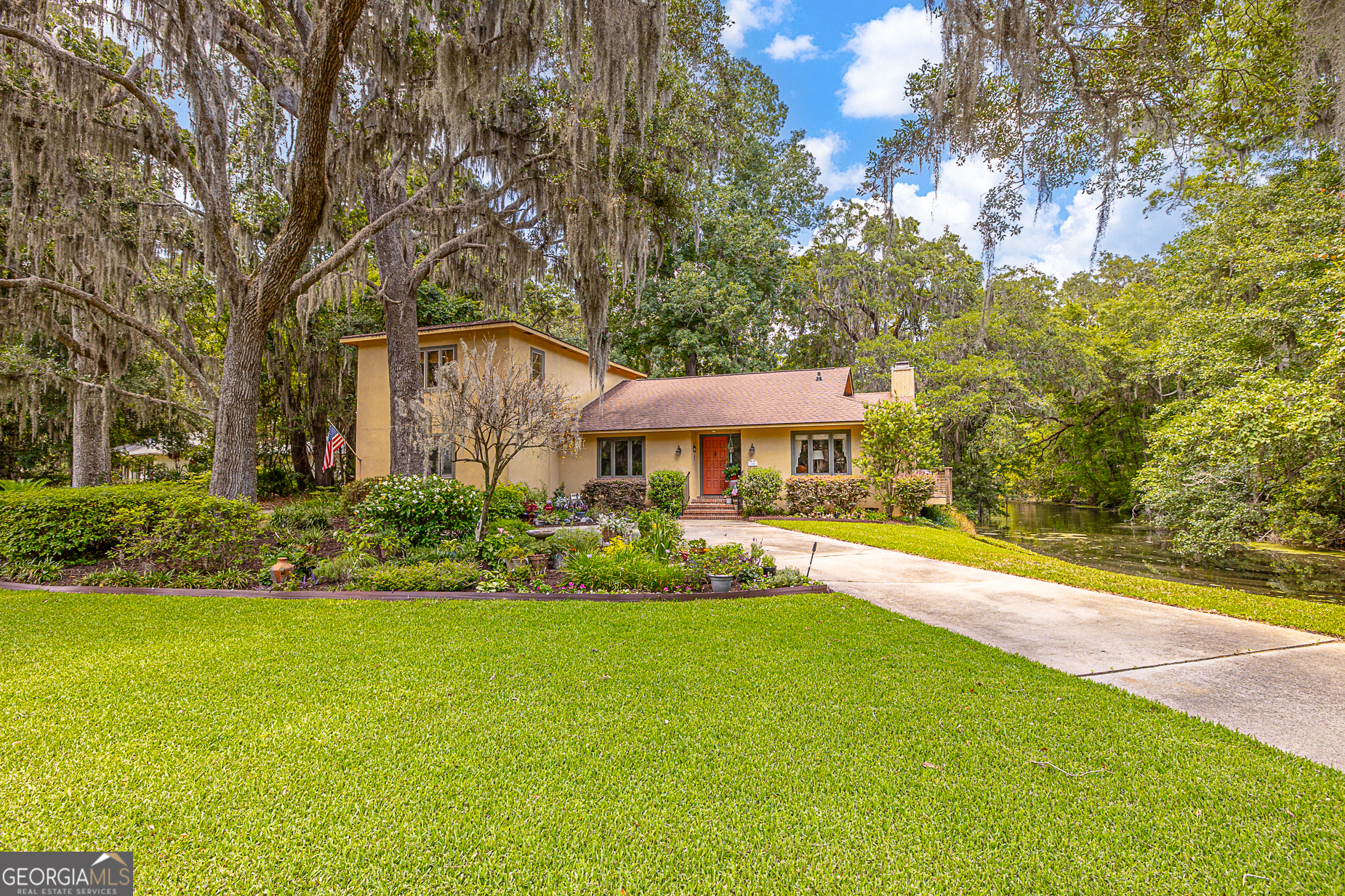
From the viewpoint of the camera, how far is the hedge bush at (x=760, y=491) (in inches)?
645

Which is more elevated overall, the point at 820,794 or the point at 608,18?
the point at 608,18

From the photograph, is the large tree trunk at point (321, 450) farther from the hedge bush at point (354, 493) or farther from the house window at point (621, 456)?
the house window at point (621, 456)

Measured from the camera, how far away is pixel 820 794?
2498mm

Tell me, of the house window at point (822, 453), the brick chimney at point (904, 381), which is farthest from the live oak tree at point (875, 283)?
the house window at point (822, 453)

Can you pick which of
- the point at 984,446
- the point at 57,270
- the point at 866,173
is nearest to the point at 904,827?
the point at 866,173

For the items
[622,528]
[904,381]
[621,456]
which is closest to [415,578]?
[622,528]

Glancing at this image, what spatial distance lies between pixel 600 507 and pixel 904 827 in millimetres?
13611

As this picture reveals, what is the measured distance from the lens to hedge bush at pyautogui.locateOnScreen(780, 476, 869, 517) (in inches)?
629

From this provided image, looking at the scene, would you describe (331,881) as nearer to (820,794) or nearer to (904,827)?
(820,794)

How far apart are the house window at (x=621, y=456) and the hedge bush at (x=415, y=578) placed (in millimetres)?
11268

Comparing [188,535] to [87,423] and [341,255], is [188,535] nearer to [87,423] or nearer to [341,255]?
[341,255]

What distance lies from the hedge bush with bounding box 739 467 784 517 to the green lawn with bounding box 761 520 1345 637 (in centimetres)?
199

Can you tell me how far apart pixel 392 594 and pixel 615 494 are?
9.92 m

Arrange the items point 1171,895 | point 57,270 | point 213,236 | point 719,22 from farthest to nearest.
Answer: point 57,270, point 719,22, point 213,236, point 1171,895
